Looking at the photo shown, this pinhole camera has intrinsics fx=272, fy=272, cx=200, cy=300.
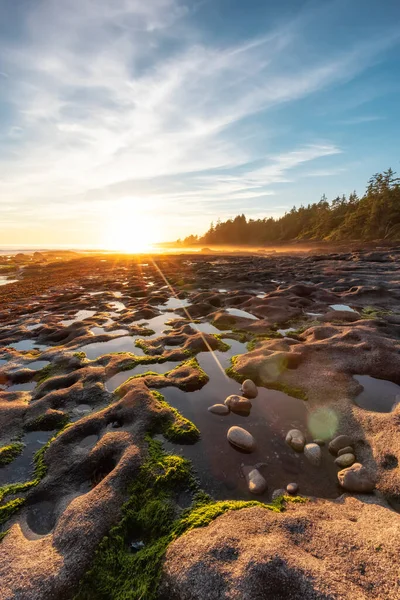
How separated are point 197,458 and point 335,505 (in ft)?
8.67

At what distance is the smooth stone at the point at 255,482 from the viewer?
4.91 meters

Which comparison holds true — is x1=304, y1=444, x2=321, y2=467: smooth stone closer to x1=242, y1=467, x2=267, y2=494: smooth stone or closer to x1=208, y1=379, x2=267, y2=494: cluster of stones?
x1=208, y1=379, x2=267, y2=494: cluster of stones

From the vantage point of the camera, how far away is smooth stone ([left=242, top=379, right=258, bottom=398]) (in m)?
8.00

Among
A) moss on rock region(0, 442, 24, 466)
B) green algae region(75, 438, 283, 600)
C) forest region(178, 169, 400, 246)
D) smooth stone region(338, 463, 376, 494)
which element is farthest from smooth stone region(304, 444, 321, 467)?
forest region(178, 169, 400, 246)

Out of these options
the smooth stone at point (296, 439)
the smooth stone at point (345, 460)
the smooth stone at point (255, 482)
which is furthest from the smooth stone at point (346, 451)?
the smooth stone at point (255, 482)

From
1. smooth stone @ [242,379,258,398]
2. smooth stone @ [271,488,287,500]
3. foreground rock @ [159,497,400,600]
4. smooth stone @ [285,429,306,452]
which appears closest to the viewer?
foreground rock @ [159,497,400,600]

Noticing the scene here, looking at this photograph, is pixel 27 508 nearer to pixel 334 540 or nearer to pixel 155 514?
pixel 155 514

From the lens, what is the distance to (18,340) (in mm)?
14039

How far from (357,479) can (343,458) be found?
58 centimetres

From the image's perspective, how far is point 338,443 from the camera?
579cm

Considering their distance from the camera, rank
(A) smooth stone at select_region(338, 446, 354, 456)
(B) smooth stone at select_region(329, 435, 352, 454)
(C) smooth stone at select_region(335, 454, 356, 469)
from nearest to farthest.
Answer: (C) smooth stone at select_region(335, 454, 356, 469) → (A) smooth stone at select_region(338, 446, 354, 456) → (B) smooth stone at select_region(329, 435, 352, 454)

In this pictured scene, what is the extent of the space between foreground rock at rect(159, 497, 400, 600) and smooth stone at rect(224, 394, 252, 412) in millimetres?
2958

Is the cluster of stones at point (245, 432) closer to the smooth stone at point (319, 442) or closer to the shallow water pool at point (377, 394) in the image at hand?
the smooth stone at point (319, 442)

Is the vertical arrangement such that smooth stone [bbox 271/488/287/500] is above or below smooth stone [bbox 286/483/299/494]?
below
